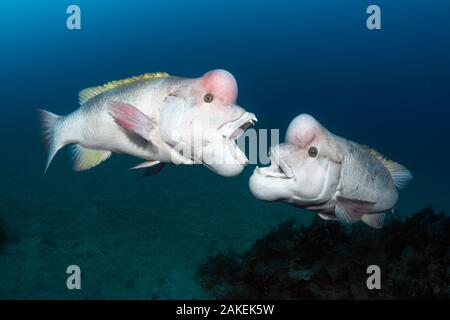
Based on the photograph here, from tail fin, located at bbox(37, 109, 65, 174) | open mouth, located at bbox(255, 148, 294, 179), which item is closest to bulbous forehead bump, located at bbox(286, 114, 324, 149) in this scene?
open mouth, located at bbox(255, 148, 294, 179)

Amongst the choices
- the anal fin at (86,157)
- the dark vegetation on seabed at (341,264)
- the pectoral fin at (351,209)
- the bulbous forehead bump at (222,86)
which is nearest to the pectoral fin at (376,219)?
the pectoral fin at (351,209)

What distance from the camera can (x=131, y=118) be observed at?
2959 mm

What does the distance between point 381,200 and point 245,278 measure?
3165 mm

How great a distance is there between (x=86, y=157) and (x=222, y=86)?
188cm

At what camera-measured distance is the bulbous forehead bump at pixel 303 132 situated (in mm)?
3074

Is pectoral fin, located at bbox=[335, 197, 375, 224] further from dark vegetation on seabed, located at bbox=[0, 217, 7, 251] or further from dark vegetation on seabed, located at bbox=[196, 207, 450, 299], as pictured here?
dark vegetation on seabed, located at bbox=[0, 217, 7, 251]

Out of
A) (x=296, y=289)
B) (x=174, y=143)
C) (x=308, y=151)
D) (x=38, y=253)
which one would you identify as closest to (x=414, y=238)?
(x=296, y=289)

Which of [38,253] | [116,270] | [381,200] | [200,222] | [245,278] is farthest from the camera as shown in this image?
[200,222]

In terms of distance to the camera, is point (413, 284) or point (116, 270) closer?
point (413, 284)

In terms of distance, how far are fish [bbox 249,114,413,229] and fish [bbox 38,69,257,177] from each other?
1.35 ft

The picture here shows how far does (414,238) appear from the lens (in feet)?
18.6

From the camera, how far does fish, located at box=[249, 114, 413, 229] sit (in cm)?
305
